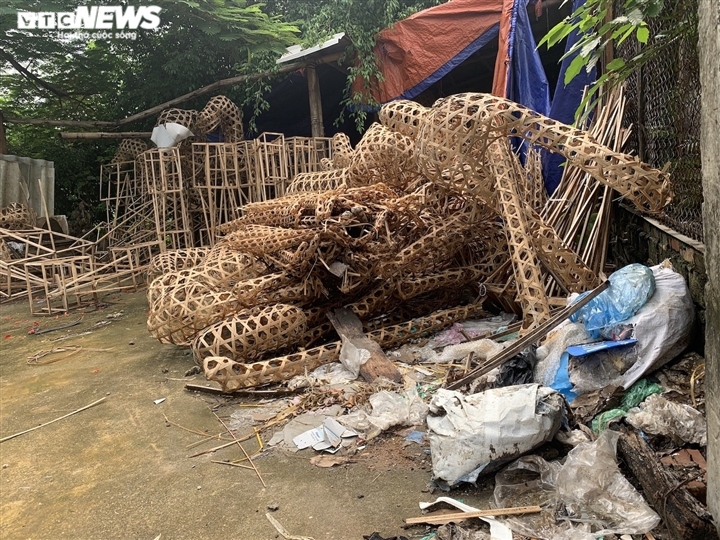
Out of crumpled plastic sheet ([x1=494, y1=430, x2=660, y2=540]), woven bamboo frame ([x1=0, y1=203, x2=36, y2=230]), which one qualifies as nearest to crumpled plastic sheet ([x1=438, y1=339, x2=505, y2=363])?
crumpled plastic sheet ([x1=494, y1=430, x2=660, y2=540])

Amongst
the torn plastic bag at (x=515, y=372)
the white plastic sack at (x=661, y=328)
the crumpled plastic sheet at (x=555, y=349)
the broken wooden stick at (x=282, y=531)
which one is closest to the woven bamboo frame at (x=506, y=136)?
the white plastic sack at (x=661, y=328)

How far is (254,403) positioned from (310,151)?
5.28 m

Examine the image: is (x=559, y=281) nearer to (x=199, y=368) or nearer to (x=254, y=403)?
(x=254, y=403)

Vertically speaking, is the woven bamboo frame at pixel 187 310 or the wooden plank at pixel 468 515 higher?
the woven bamboo frame at pixel 187 310

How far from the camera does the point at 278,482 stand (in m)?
2.57

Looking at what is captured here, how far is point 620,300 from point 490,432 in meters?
1.12

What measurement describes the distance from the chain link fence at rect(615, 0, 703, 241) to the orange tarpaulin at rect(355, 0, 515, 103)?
6.92 feet

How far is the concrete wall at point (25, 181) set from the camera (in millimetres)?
9453

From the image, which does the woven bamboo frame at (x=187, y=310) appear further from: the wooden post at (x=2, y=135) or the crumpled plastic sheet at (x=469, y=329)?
the wooden post at (x=2, y=135)

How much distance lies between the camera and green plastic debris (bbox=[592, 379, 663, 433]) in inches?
94.6

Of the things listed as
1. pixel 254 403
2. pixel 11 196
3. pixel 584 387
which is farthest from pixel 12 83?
pixel 584 387

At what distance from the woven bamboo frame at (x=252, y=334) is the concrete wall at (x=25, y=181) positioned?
6.80m

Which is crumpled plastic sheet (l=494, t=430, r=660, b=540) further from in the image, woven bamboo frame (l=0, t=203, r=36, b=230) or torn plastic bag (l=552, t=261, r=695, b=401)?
woven bamboo frame (l=0, t=203, r=36, b=230)

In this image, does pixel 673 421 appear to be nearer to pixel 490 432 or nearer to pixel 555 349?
pixel 490 432
